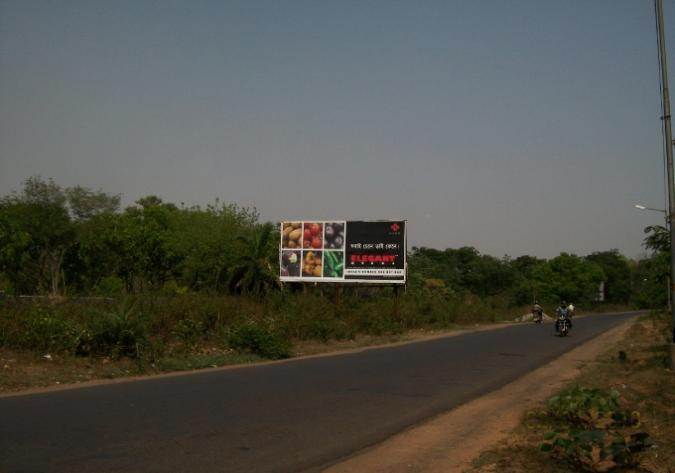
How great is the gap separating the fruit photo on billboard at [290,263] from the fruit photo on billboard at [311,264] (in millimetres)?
370

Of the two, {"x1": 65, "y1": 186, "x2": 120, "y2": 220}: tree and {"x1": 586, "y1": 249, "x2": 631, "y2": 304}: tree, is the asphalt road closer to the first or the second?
{"x1": 65, "y1": 186, "x2": 120, "y2": 220}: tree

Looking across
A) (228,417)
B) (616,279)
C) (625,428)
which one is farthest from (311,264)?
(616,279)

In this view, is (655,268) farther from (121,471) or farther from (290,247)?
(121,471)

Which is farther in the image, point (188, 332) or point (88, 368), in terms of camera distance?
point (188, 332)

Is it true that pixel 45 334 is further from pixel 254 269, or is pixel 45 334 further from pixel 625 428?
pixel 254 269

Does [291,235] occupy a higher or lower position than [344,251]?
higher

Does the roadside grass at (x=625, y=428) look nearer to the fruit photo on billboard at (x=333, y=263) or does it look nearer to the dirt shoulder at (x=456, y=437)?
the dirt shoulder at (x=456, y=437)

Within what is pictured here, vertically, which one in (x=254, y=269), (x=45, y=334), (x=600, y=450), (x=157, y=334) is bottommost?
(x=600, y=450)

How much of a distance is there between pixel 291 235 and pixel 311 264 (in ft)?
6.75

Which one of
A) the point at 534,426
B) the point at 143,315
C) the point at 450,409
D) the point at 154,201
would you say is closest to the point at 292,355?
the point at 143,315

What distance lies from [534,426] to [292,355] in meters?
13.7

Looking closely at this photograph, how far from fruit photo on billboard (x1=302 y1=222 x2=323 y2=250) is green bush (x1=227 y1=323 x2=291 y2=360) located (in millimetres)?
17051

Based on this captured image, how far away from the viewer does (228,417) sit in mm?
9984

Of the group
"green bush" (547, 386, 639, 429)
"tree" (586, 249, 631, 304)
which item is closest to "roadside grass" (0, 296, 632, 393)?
"green bush" (547, 386, 639, 429)
